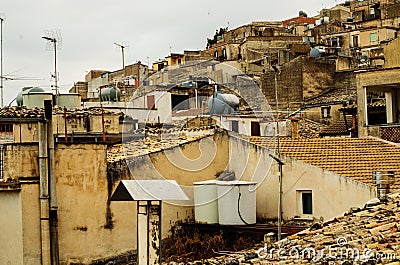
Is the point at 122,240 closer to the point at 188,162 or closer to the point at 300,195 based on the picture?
the point at 188,162

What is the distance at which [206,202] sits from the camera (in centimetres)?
1870

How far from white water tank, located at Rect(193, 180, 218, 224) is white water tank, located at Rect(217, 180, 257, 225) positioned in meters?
0.13

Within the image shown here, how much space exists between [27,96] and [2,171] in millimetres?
7607

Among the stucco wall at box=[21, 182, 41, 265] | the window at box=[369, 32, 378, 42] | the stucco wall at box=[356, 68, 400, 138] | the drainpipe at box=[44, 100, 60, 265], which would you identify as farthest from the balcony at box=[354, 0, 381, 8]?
the stucco wall at box=[21, 182, 41, 265]

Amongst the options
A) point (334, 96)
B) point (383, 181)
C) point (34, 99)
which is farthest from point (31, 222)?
point (334, 96)

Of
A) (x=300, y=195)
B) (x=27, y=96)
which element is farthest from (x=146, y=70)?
(x=300, y=195)

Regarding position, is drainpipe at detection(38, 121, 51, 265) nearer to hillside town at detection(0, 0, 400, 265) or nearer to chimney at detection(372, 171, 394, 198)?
hillside town at detection(0, 0, 400, 265)

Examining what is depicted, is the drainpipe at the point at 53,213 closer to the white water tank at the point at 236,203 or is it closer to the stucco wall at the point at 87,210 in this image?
the stucco wall at the point at 87,210

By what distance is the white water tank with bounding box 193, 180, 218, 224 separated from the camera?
18688 mm

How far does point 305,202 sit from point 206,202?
2.53 m

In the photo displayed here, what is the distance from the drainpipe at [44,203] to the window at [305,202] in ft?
20.5

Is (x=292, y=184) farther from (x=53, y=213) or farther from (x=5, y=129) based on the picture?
(x=5, y=129)

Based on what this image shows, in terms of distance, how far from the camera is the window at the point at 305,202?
18.8m

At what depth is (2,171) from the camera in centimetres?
1788
